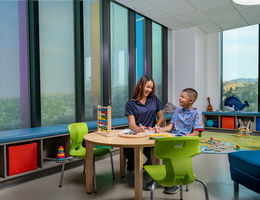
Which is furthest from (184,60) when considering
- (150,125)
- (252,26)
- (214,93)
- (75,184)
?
(75,184)

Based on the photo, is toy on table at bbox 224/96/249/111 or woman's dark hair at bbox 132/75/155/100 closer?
woman's dark hair at bbox 132/75/155/100

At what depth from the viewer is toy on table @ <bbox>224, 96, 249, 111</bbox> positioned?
5738 mm

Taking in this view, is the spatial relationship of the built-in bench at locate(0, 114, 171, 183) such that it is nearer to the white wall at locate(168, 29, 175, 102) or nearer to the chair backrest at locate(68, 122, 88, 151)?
the chair backrest at locate(68, 122, 88, 151)

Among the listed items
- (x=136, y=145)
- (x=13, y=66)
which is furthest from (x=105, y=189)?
(x=13, y=66)

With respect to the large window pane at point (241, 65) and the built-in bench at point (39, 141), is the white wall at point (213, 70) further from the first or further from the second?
the built-in bench at point (39, 141)

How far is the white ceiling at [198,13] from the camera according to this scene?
4.38 meters

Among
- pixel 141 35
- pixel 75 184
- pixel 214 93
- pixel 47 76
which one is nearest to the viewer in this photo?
pixel 75 184

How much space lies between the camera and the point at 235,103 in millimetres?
5812

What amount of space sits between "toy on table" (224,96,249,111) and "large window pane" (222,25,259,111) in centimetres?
31

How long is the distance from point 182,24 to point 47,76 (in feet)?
12.7

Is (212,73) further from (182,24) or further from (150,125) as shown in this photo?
(150,125)

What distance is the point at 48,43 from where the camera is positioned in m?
3.51

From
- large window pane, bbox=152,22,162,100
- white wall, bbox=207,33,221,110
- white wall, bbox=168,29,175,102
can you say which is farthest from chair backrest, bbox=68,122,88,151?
white wall, bbox=207,33,221,110

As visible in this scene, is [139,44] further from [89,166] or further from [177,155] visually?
[177,155]
